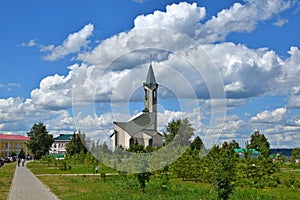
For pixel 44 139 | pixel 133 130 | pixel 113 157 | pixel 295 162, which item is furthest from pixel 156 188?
pixel 44 139

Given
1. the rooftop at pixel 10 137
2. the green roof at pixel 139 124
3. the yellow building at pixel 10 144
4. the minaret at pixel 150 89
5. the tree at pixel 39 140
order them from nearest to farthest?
1. the minaret at pixel 150 89
2. the green roof at pixel 139 124
3. the tree at pixel 39 140
4. the yellow building at pixel 10 144
5. the rooftop at pixel 10 137

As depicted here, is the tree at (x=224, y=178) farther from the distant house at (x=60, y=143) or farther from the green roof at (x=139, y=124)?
the distant house at (x=60, y=143)

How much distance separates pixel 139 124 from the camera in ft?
109

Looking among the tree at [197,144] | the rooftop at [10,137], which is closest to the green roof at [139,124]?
the tree at [197,144]

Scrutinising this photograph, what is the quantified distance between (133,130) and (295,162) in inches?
685

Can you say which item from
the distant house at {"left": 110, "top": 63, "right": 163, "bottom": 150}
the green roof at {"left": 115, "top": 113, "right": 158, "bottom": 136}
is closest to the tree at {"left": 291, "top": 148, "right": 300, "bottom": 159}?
the distant house at {"left": 110, "top": 63, "right": 163, "bottom": 150}

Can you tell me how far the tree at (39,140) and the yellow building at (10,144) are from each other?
61.3m

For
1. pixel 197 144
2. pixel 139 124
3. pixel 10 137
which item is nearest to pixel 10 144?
pixel 10 137

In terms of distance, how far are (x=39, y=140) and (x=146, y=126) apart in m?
55.5

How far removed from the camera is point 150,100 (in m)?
35.7

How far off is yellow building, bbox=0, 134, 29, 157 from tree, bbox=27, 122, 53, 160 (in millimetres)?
61319

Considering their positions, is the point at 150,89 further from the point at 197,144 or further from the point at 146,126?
the point at 197,144

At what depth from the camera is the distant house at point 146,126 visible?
95.8 ft

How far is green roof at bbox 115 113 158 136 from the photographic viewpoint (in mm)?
29527
